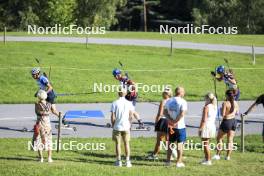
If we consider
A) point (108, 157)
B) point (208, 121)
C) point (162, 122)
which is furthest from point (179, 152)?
point (108, 157)

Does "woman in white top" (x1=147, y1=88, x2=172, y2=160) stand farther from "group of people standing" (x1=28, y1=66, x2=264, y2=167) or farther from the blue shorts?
the blue shorts

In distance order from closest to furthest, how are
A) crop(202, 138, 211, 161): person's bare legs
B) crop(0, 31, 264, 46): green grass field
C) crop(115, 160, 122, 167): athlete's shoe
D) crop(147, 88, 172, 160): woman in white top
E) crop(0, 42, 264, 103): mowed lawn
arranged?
crop(115, 160, 122, 167): athlete's shoe, crop(202, 138, 211, 161): person's bare legs, crop(147, 88, 172, 160): woman in white top, crop(0, 42, 264, 103): mowed lawn, crop(0, 31, 264, 46): green grass field

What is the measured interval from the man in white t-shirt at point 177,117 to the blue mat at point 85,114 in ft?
27.1

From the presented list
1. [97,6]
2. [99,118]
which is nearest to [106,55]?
[99,118]

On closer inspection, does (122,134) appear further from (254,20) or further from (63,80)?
(254,20)

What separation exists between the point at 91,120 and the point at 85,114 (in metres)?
1.05

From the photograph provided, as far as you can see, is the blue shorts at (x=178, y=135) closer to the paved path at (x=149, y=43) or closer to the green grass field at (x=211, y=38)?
the paved path at (x=149, y=43)

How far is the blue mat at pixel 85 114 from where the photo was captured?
22.0 meters

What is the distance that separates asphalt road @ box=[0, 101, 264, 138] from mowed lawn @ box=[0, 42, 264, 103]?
147 centimetres

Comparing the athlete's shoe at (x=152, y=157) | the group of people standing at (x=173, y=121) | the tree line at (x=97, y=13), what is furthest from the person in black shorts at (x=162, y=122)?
the tree line at (x=97, y=13)

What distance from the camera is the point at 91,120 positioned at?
2141 centimetres

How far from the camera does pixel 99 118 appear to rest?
21.8 metres

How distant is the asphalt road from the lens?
A: 63.2 ft

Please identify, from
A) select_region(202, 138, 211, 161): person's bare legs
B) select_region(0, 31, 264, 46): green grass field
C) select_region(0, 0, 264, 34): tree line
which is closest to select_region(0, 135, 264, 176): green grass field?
select_region(202, 138, 211, 161): person's bare legs
